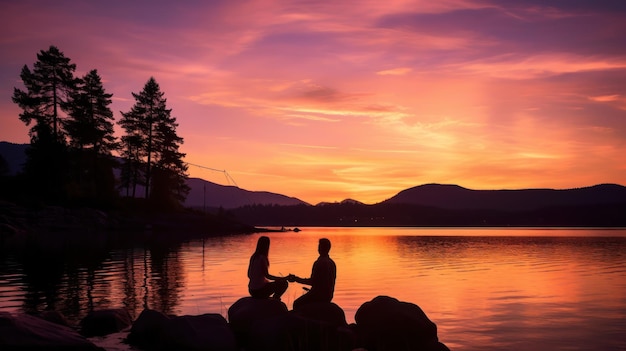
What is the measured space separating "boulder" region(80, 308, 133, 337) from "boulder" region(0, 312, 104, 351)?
11.6 feet

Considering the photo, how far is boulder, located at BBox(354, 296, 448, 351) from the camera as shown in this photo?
48.0 ft

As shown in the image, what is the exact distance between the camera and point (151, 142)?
10256 cm

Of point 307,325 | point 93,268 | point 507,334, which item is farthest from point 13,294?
point 507,334

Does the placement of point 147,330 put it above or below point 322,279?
below

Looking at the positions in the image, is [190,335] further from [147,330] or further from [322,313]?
[322,313]

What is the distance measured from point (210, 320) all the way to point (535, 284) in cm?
2491

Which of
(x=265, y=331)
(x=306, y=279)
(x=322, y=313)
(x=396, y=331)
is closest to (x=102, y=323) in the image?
(x=265, y=331)

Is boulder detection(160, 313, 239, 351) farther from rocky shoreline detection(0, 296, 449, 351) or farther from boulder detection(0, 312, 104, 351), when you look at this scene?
boulder detection(0, 312, 104, 351)

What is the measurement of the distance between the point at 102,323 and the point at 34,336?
15.8ft

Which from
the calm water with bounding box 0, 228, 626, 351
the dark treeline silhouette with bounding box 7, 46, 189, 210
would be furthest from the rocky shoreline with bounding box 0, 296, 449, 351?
the dark treeline silhouette with bounding box 7, 46, 189, 210

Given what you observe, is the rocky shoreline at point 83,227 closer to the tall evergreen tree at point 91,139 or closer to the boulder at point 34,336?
the tall evergreen tree at point 91,139

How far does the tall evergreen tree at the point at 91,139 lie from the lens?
8744 centimetres

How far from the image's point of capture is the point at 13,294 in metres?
25.6

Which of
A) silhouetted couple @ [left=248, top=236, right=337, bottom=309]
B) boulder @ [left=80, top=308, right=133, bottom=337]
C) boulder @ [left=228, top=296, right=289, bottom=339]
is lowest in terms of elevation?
boulder @ [left=80, top=308, right=133, bottom=337]
